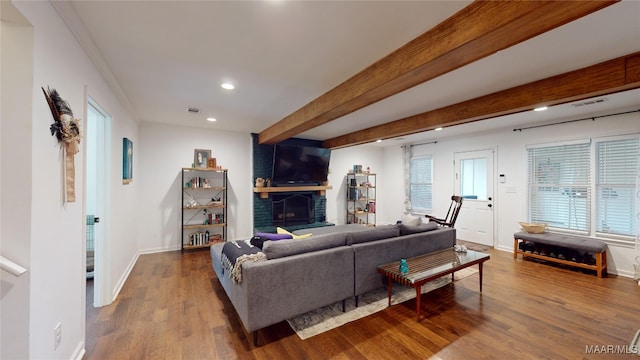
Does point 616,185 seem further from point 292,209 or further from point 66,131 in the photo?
point 66,131

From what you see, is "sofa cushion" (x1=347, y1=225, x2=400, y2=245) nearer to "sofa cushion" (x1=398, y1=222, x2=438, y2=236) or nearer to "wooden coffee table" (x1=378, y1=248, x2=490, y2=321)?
"sofa cushion" (x1=398, y1=222, x2=438, y2=236)

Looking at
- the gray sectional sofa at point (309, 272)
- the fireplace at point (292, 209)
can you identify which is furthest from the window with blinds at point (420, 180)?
the gray sectional sofa at point (309, 272)

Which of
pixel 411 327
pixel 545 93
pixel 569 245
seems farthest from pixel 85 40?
pixel 569 245

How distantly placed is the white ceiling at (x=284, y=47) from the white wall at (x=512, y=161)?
69 centimetres

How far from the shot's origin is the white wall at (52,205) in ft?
4.40

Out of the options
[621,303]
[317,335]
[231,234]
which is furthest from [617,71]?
[231,234]

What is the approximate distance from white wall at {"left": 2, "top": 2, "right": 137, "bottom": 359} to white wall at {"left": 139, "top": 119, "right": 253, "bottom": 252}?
2.76 meters

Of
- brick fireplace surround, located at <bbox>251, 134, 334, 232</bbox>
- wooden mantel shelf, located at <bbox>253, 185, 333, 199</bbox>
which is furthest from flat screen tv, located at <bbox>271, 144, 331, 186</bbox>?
brick fireplace surround, located at <bbox>251, 134, 334, 232</bbox>

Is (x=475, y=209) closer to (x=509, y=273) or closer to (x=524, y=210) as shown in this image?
(x=524, y=210)

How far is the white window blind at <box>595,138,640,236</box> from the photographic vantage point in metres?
3.70

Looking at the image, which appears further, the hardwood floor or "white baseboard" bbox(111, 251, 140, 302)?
"white baseboard" bbox(111, 251, 140, 302)

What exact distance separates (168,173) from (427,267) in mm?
4874

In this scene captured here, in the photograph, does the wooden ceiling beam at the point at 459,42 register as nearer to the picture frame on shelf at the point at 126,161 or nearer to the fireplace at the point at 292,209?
the picture frame on shelf at the point at 126,161

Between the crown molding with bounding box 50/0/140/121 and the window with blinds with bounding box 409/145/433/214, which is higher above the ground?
the crown molding with bounding box 50/0/140/121
